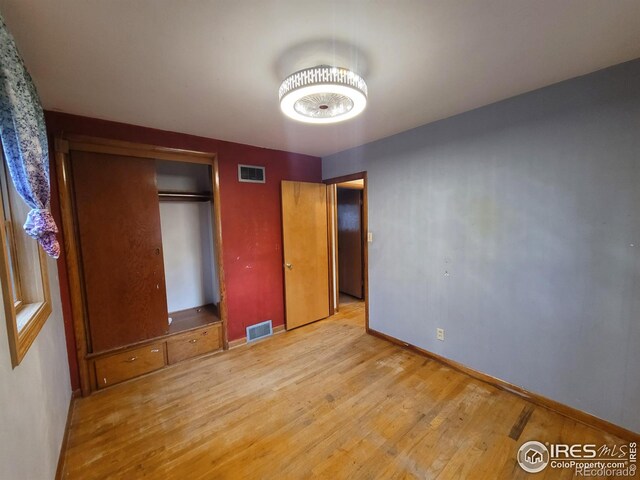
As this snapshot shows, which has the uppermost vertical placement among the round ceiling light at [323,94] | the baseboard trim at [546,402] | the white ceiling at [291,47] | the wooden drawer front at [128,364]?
the white ceiling at [291,47]

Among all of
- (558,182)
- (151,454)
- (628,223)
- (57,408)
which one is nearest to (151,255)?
(57,408)

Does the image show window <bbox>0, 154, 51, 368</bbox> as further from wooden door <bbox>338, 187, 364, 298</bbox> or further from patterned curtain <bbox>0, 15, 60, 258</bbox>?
wooden door <bbox>338, 187, 364, 298</bbox>

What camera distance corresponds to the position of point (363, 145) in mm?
3055

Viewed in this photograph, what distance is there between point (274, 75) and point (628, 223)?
7.44 ft

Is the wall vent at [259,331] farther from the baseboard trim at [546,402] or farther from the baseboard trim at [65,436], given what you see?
the baseboard trim at [546,402]

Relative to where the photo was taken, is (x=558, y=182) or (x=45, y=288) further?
(x=558, y=182)

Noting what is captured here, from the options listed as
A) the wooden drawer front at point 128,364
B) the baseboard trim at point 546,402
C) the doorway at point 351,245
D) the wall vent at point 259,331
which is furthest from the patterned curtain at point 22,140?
the doorway at point 351,245

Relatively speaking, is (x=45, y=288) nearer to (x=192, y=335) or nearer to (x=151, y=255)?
(x=151, y=255)

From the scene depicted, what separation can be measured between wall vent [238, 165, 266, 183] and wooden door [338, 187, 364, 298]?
1810 millimetres

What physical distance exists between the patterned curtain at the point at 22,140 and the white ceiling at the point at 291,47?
0.72 feet

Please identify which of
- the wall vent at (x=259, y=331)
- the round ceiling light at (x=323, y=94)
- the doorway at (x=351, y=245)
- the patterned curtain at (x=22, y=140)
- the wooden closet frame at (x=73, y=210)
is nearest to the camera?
the patterned curtain at (x=22, y=140)

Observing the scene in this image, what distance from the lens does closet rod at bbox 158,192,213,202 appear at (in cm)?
273

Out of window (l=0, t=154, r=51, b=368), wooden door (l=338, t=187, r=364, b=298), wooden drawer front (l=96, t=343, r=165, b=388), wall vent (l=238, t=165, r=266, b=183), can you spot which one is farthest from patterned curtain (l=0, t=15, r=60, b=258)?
wooden door (l=338, t=187, r=364, b=298)

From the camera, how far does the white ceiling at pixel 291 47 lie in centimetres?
111
